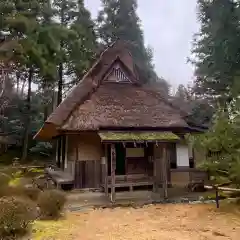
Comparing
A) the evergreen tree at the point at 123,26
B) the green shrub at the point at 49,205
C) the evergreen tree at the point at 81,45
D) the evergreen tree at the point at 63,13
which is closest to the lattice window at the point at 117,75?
the green shrub at the point at 49,205

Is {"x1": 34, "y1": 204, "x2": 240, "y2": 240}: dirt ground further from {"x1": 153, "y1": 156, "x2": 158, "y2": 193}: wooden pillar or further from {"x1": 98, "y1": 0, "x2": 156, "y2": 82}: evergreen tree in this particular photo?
{"x1": 98, "y1": 0, "x2": 156, "y2": 82}: evergreen tree

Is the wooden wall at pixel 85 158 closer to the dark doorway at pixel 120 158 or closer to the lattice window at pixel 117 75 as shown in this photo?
the dark doorway at pixel 120 158

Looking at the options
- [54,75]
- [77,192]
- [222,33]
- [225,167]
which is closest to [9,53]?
[54,75]

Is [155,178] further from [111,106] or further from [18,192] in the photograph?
[18,192]

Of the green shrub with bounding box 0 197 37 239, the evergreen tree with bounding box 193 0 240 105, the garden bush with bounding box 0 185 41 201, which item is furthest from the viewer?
the evergreen tree with bounding box 193 0 240 105

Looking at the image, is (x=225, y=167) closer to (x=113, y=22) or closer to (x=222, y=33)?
(x=222, y=33)

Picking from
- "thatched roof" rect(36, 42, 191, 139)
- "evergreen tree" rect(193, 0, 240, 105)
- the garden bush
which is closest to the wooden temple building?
"thatched roof" rect(36, 42, 191, 139)

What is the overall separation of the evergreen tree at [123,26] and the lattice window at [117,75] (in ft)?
64.1

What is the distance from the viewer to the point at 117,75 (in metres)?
16.4

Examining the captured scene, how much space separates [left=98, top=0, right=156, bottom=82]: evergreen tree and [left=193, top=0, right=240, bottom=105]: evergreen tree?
498 inches

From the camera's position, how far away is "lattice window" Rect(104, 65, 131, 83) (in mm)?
16219

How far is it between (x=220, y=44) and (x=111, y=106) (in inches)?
413

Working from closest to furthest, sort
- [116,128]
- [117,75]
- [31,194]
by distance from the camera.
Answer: [31,194], [116,128], [117,75]

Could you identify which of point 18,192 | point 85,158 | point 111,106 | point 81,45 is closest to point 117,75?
point 111,106
